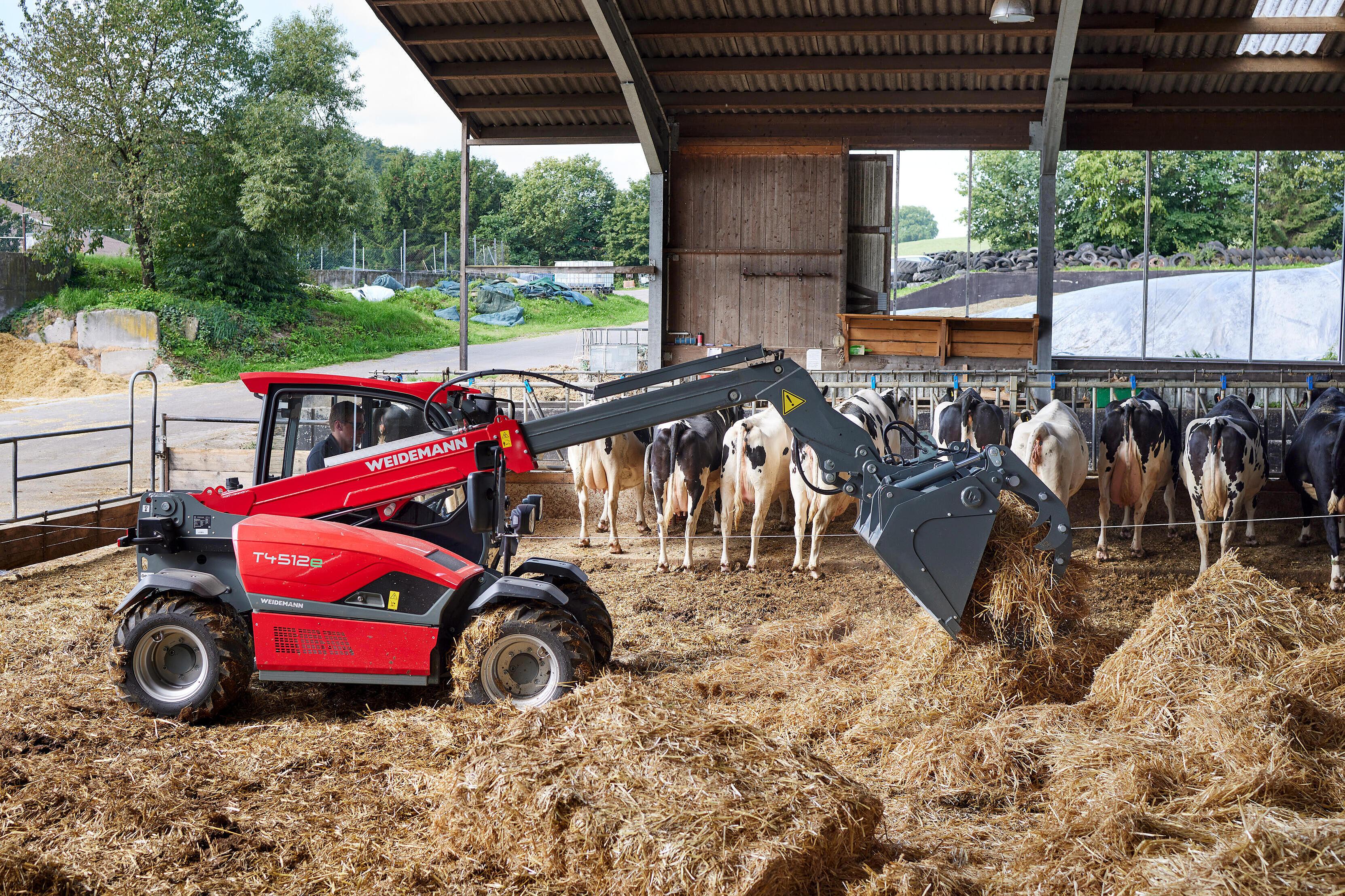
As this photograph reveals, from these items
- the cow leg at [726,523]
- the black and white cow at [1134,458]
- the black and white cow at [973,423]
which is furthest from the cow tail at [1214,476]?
the cow leg at [726,523]

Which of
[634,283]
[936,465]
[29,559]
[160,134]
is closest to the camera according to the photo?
[936,465]

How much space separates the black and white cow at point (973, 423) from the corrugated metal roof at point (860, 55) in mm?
5885

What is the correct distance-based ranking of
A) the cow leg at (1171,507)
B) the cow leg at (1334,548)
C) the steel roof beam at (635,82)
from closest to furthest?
the cow leg at (1334,548) < the cow leg at (1171,507) < the steel roof beam at (635,82)

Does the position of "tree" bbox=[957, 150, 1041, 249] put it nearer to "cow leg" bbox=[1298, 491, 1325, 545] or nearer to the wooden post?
the wooden post

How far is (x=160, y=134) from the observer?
86.4 feet

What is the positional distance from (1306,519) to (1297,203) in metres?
27.9

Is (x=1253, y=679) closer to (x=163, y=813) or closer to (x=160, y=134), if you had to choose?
(x=163, y=813)

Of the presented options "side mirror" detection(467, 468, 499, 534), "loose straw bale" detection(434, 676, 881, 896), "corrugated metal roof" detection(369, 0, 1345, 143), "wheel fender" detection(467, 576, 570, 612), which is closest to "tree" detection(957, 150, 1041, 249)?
"corrugated metal roof" detection(369, 0, 1345, 143)

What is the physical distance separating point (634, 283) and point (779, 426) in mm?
41635

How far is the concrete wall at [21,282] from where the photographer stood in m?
24.7

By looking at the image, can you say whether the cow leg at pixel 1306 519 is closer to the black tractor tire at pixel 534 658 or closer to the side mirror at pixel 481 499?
the black tractor tire at pixel 534 658

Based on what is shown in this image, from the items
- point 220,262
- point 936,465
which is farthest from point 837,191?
point 220,262

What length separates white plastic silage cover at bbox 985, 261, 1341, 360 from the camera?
88.8 feet

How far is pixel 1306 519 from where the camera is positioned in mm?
10914
